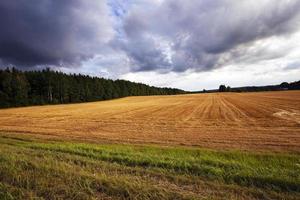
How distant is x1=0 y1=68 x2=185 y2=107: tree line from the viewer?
230 ft

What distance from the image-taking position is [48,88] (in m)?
A: 80.9

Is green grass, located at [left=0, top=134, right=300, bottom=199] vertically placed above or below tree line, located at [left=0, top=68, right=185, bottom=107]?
below

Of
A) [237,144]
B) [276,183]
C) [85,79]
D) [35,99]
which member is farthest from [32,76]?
[276,183]

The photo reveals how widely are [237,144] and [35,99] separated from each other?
246ft

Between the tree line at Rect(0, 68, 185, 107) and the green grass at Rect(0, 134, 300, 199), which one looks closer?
the green grass at Rect(0, 134, 300, 199)

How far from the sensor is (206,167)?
7.38m

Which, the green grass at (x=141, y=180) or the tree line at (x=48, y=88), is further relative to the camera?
the tree line at (x=48, y=88)

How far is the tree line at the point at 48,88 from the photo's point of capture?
70.0m

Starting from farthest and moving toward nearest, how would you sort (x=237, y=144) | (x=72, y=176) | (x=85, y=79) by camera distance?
(x=85, y=79) → (x=237, y=144) → (x=72, y=176)

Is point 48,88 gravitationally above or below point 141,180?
above

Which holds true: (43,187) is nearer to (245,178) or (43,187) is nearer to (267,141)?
(245,178)

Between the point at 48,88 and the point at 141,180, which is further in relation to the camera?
the point at 48,88

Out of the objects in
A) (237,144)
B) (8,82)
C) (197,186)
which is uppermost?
(8,82)

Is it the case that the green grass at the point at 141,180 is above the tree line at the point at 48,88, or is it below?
below
